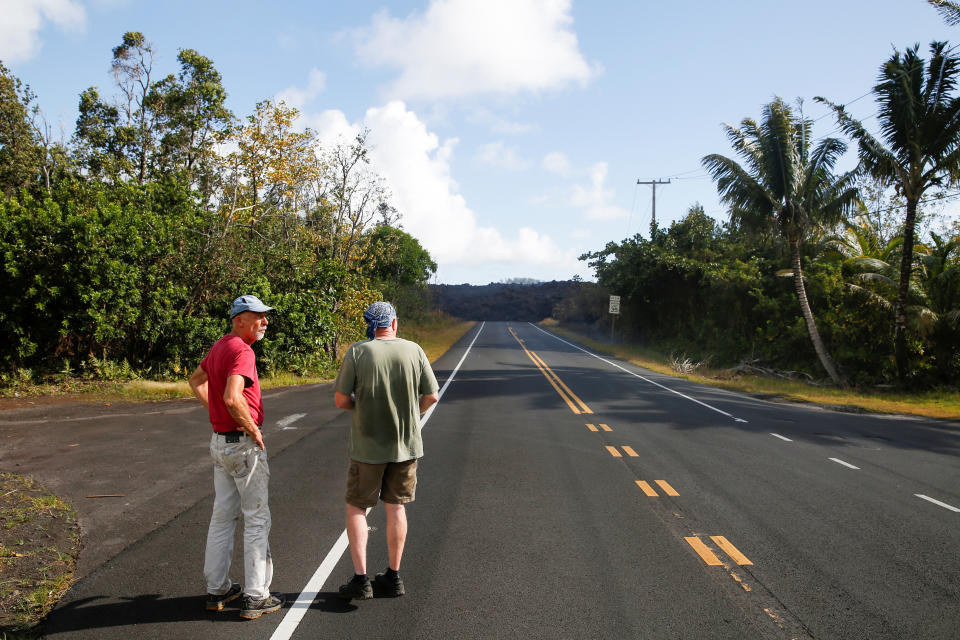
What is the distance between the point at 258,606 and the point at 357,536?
0.72 meters

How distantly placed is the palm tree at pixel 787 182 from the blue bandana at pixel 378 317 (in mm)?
20449

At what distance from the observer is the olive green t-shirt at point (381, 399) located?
4160 millimetres

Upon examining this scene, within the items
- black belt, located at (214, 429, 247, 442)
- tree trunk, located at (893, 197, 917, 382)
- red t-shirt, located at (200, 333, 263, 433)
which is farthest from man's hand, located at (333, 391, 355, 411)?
tree trunk, located at (893, 197, 917, 382)

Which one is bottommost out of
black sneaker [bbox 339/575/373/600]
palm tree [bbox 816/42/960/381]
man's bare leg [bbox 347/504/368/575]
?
black sneaker [bbox 339/575/373/600]

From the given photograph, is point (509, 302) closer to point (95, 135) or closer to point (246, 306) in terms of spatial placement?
point (95, 135)

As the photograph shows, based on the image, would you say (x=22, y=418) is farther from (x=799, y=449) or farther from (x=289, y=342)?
(x=799, y=449)

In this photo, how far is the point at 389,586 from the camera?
169 inches

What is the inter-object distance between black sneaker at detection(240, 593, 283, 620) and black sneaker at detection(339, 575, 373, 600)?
413mm

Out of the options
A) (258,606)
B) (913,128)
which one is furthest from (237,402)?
(913,128)

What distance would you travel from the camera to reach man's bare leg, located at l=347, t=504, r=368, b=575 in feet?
13.7

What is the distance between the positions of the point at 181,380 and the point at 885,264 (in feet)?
74.1

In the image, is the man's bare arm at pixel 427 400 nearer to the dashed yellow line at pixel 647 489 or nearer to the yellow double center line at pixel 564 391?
the dashed yellow line at pixel 647 489

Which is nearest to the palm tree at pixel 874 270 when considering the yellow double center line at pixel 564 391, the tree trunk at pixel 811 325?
the tree trunk at pixel 811 325

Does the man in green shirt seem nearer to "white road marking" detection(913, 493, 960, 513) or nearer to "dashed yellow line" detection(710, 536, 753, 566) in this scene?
"dashed yellow line" detection(710, 536, 753, 566)
